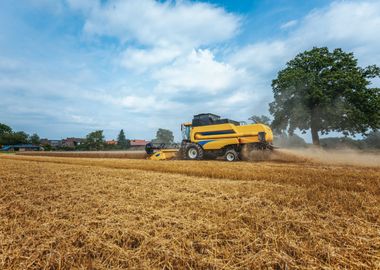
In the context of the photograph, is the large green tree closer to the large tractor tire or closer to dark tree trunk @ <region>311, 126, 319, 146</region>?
dark tree trunk @ <region>311, 126, 319, 146</region>

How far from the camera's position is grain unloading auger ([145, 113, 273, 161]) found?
35.8 feet

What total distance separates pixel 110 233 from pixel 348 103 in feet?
69.9

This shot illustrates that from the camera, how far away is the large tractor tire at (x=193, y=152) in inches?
477

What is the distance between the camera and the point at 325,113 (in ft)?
58.7

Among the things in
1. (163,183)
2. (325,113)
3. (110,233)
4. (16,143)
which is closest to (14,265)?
(110,233)

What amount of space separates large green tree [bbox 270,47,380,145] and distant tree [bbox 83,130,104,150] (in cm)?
4803

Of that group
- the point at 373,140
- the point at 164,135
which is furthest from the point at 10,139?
the point at 373,140

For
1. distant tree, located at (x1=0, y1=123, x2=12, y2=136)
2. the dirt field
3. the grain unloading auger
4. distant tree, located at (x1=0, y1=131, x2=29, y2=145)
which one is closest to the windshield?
the grain unloading auger

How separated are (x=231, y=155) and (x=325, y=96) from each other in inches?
475

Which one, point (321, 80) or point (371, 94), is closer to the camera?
point (371, 94)

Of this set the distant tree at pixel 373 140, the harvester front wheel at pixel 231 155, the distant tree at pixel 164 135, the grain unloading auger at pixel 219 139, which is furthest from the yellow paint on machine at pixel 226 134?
the distant tree at pixel 164 135

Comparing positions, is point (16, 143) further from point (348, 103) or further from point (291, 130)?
point (348, 103)

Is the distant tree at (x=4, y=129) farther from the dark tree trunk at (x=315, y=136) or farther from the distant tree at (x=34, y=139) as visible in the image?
the dark tree trunk at (x=315, y=136)

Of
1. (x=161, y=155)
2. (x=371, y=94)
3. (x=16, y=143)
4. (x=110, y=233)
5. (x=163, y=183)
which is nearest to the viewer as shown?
(x=110, y=233)
